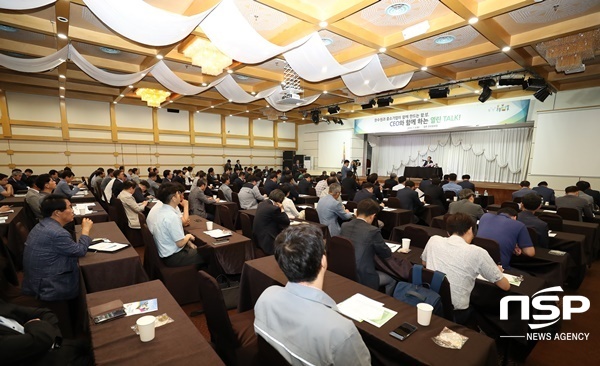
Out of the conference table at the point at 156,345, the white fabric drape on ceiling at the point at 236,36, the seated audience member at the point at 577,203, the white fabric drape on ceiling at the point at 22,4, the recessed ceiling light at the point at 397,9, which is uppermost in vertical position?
the recessed ceiling light at the point at 397,9

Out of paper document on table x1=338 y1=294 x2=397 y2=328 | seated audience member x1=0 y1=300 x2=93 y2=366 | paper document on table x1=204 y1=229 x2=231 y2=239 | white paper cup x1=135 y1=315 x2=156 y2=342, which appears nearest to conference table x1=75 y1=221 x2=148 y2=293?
seated audience member x1=0 y1=300 x2=93 y2=366

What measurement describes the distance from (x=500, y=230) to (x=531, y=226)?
920 millimetres

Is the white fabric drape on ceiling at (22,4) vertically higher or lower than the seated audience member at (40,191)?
higher

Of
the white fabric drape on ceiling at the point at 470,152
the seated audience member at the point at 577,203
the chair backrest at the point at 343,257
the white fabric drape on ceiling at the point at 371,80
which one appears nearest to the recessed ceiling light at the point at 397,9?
the white fabric drape on ceiling at the point at 371,80

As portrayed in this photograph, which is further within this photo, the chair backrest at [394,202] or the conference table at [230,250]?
the chair backrest at [394,202]

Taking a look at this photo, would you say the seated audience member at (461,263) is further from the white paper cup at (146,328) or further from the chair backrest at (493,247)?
the white paper cup at (146,328)

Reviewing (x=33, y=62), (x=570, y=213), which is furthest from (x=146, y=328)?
(x=570, y=213)

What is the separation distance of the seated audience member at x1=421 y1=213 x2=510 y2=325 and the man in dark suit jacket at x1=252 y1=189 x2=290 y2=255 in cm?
205

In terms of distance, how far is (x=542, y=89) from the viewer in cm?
734

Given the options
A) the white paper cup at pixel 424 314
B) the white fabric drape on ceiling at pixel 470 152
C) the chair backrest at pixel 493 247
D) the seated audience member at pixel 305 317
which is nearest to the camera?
the seated audience member at pixel 305 317

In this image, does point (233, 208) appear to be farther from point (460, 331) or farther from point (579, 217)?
point (579, 217)

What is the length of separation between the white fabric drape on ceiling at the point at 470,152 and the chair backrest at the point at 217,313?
13862 millimetres

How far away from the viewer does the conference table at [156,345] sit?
126 cm

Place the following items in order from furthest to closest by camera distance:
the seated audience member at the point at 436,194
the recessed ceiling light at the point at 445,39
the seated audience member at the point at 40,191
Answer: the seated audience member at the point at 436,194 → the recessed ceiling light at the point at 445,39 → the seated audience member at the point at 40,191
